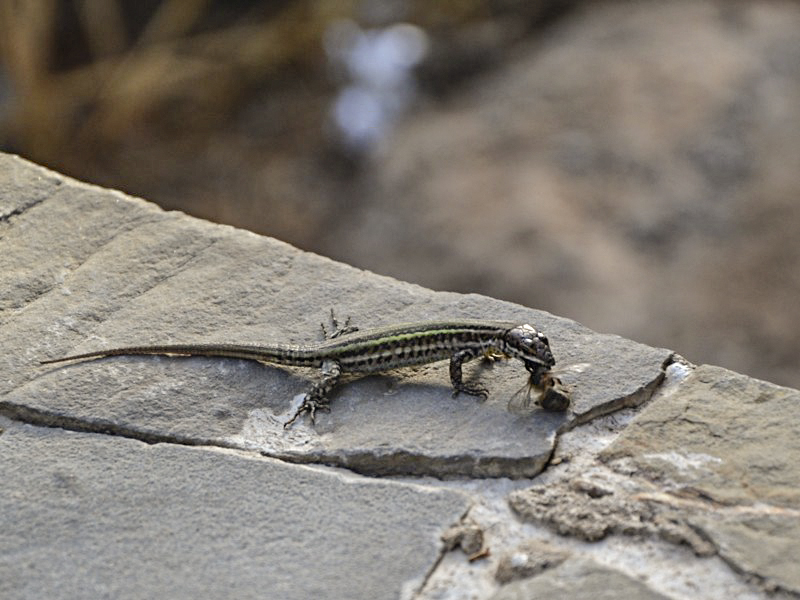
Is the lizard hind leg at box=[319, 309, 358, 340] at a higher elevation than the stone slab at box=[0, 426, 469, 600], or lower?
higher

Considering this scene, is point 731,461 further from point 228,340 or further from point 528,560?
point 228,340

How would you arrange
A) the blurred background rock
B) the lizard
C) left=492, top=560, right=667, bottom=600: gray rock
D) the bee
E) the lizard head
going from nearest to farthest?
left=492, top=560, right=667, bottom=600: gray rock → the bee → the lizard head → the lizard → the blurred background rock

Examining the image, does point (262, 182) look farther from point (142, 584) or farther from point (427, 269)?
point (142, 584)

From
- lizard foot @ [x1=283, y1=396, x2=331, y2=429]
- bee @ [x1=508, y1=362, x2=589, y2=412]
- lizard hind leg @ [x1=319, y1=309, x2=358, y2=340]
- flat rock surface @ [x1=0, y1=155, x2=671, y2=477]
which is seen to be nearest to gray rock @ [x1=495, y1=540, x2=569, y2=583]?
flat rock surface @ [x1=0, y1=155, x2=671, y2=477]

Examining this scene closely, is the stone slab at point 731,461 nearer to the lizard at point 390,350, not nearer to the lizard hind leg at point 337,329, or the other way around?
the lizard at point 390,350

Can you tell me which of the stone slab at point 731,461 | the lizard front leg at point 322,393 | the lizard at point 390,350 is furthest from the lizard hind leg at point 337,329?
the stone slab at point 731,461

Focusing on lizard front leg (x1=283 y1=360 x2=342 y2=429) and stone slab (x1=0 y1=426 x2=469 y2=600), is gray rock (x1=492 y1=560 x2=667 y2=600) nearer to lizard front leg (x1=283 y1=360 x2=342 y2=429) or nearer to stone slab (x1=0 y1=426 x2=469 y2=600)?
stone slab (x1=0 y1=426 x2=469 y2=600)

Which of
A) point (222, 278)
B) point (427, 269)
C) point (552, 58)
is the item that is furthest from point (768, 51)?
point (222, 278)
